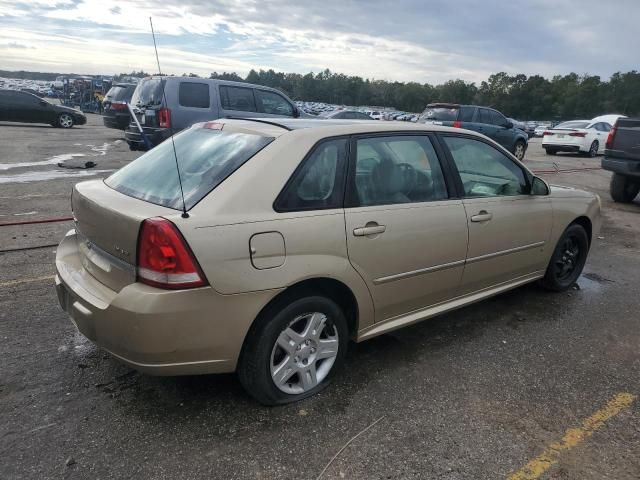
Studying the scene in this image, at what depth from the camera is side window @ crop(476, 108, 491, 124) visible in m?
15.6

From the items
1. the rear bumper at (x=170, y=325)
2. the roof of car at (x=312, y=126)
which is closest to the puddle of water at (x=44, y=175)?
the roof of car at (x=312, y=126)

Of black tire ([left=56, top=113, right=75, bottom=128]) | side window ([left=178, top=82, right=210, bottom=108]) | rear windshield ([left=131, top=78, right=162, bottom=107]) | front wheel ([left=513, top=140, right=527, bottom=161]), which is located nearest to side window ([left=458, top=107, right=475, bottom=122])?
front wheel ([left=513, top=140, right=527, bottom=161])

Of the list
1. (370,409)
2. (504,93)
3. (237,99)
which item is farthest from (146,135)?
(504,93)

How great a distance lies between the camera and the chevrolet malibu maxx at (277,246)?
2369 mm

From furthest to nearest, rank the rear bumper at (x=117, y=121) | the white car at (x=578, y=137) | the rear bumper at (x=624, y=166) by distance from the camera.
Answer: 1. the white car at (x=578, y=137)
2. the rear bumper at (x=117, y=121)
3. the rear bumper at (x=624, y=166)

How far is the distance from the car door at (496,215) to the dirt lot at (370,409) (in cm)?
46

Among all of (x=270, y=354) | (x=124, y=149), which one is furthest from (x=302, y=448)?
(x=124, y=149)

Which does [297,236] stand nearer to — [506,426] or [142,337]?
[142,337]

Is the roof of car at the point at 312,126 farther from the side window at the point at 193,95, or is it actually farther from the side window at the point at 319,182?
the side window at the point at 193,95

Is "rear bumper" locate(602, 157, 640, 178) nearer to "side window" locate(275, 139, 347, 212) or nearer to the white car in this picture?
"side window" locate(275, 139, 347, 212)

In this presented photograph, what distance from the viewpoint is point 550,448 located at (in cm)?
255

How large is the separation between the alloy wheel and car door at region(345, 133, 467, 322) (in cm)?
37

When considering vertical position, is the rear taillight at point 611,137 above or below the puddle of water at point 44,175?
above

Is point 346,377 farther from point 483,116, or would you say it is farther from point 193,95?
point 483,116
